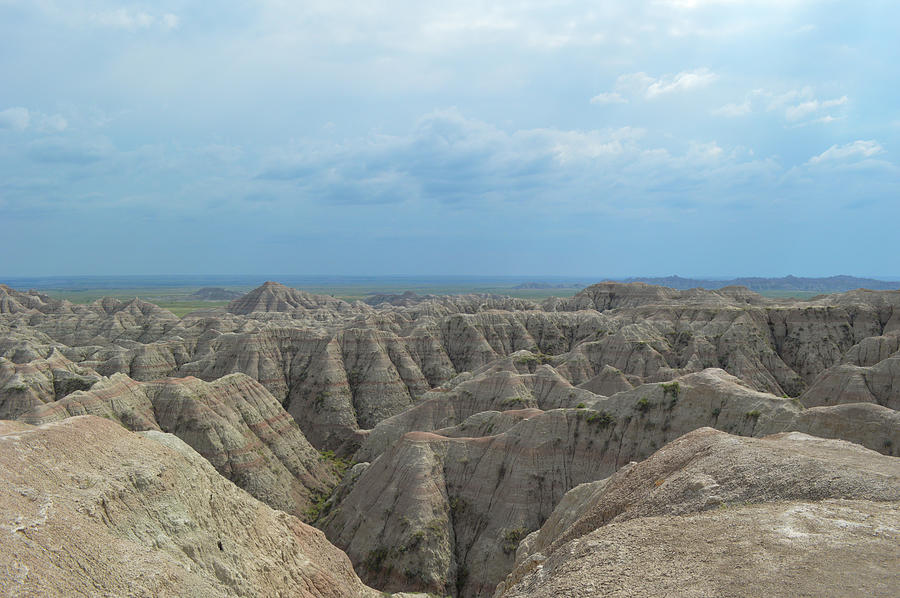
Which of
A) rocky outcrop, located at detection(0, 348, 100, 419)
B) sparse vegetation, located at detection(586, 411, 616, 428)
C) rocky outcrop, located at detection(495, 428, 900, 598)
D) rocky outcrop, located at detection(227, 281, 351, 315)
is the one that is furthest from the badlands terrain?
rocky outcrop, located at detection(227, 281, 351, 315)

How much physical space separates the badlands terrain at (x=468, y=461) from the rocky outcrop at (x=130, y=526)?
0.08 meters

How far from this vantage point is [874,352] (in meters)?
58.8

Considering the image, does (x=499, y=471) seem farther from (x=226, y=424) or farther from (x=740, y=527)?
(x=740, y=527)

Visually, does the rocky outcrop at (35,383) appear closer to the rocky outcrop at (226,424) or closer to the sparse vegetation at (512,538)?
the rocky outcrop at (226,424)

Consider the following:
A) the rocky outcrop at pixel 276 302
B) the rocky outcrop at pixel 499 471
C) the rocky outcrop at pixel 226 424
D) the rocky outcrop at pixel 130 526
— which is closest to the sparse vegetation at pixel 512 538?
the rocky outcrop at pixel 499 471

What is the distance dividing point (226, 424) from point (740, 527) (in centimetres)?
4590

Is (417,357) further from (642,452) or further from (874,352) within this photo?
(874,352)

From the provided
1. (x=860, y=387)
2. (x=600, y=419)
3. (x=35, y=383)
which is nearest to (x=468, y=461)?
(x=600, y=419)

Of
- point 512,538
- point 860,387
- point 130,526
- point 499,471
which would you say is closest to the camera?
point 130,526

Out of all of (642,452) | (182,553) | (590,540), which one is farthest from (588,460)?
(182,553)

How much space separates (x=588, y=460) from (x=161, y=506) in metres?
28.9

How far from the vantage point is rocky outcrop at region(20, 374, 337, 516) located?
4594cm

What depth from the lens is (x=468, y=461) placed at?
4134 cm

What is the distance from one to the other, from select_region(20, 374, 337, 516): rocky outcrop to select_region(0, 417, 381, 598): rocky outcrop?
24.5 metres
